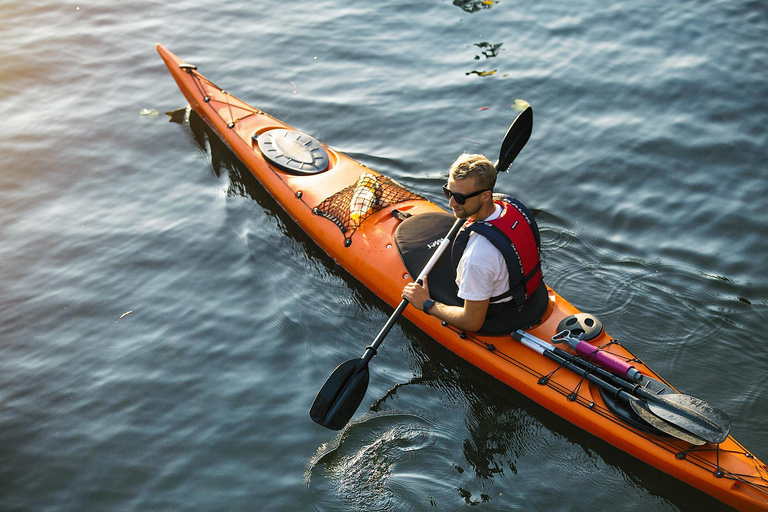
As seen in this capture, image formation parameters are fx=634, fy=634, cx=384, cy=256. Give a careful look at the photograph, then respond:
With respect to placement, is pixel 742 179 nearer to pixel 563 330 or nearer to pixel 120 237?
pixel 563 330

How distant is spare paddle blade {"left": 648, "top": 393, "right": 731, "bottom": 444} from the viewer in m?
3.28

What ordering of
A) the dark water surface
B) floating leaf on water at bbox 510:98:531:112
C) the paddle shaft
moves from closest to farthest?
the dark water surface < the paddle shaft < floating leaf on water at bbox 510:98:531:112

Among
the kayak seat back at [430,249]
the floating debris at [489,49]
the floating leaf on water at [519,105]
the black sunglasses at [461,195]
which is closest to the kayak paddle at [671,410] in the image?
the kayak seat back at [430,249]

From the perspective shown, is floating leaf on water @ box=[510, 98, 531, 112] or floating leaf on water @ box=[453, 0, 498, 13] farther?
floating leaf on water @ box=[453, 0, 498, 13]

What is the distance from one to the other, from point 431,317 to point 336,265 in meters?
1.20

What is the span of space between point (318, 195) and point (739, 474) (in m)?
3.62

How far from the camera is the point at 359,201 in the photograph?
16.8ft

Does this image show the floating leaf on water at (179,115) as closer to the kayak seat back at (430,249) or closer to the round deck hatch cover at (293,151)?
the round deck hatch cover at (293,151)

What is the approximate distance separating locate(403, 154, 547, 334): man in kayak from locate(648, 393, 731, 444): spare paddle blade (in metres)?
0.99

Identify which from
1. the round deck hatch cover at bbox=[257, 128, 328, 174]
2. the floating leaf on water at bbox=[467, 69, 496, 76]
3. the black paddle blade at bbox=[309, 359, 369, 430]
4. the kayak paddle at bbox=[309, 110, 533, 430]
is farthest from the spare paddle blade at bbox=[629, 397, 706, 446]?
the floating leaf on water at bbox=[467, 69, 496, 76]

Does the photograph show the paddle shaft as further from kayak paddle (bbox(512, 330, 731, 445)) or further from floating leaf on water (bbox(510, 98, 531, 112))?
floating leaf on water (bbox(510, 98, 531, 112))

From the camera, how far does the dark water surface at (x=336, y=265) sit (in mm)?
3982

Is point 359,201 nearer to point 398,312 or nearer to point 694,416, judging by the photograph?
point 398,312

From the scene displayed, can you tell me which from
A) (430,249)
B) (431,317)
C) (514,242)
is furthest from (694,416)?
(430,249)
